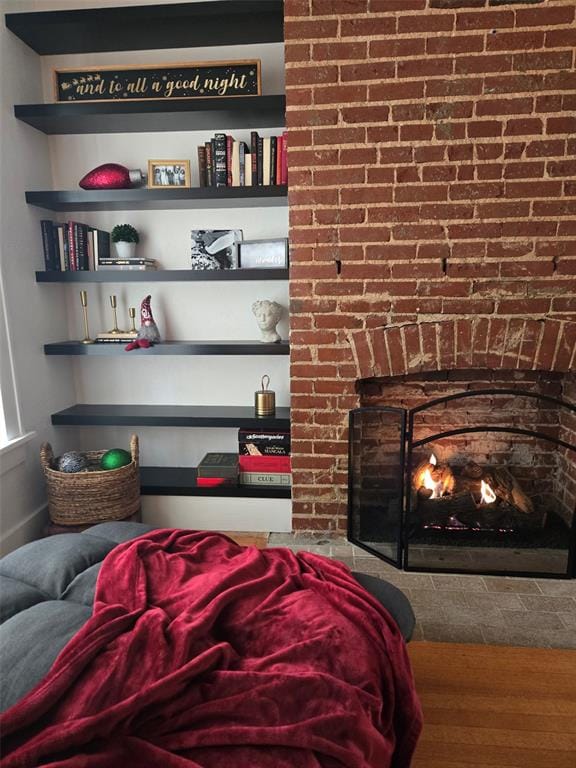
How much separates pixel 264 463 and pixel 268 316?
0.76 meters

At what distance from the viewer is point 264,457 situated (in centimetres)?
256

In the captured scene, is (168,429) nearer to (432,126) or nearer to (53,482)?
(53,482)

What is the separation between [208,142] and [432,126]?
1.09 metres

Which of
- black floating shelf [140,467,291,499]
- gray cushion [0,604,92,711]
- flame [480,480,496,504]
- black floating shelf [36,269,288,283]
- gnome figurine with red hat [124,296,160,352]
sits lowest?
black floating shelf [140,467,291,499]

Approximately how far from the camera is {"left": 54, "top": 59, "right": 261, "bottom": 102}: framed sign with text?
231cm

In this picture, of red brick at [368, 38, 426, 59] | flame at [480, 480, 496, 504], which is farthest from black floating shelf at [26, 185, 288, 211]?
flame at [480, 480, 496, 504]

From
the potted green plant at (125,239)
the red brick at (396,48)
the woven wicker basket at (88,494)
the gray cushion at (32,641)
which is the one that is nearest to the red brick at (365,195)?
the red brick at (396,48)

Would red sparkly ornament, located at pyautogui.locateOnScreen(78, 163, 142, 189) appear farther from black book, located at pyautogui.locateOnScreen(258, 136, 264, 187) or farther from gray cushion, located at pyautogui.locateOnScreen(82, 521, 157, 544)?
gray cushion, located at pyautogui.locateOnScreen(82, 521, 157, 544)

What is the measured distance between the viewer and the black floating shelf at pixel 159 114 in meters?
2.27

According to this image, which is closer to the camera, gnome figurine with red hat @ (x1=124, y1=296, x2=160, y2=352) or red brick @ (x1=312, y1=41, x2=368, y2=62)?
red brick @ (x1=312, y1=41, x2=368, y2=62)

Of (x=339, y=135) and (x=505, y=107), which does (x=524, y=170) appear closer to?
(x=505, y=107)

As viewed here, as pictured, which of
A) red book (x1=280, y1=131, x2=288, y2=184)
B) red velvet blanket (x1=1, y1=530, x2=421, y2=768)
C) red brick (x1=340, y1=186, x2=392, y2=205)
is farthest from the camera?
red book (x1=280, y1=131, x2=288, y2=184)

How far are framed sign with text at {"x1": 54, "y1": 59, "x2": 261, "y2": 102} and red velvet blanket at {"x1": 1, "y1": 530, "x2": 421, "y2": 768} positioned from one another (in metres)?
2.09

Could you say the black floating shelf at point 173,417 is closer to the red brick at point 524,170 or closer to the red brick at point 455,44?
the red brick at point 524,170
